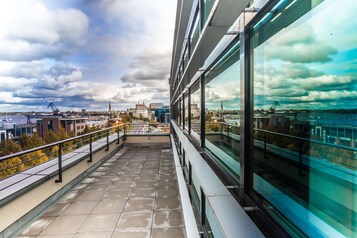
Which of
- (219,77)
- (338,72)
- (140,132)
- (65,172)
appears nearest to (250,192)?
(338,72)

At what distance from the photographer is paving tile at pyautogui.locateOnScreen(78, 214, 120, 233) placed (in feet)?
8.72

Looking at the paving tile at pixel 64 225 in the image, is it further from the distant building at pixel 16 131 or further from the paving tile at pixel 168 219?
the distant building at pixel 16 131

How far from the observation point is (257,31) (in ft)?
3.19

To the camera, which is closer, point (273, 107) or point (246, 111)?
point (273, 107)

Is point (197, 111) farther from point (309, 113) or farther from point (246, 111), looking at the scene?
point (309, 113)

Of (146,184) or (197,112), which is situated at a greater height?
(197,112)

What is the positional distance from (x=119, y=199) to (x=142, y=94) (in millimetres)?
18068

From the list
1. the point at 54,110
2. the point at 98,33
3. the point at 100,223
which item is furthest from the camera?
the point at 54,110

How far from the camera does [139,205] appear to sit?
10.9ft

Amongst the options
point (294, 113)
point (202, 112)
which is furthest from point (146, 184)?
point (294, 113)

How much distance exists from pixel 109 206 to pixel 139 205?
45 cm

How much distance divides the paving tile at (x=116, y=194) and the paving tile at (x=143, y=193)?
0.34ft

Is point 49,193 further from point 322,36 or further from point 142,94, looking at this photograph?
point 142,94

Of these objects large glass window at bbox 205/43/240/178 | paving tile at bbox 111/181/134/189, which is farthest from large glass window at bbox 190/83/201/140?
paving tile at bbox 111/181/134/189
